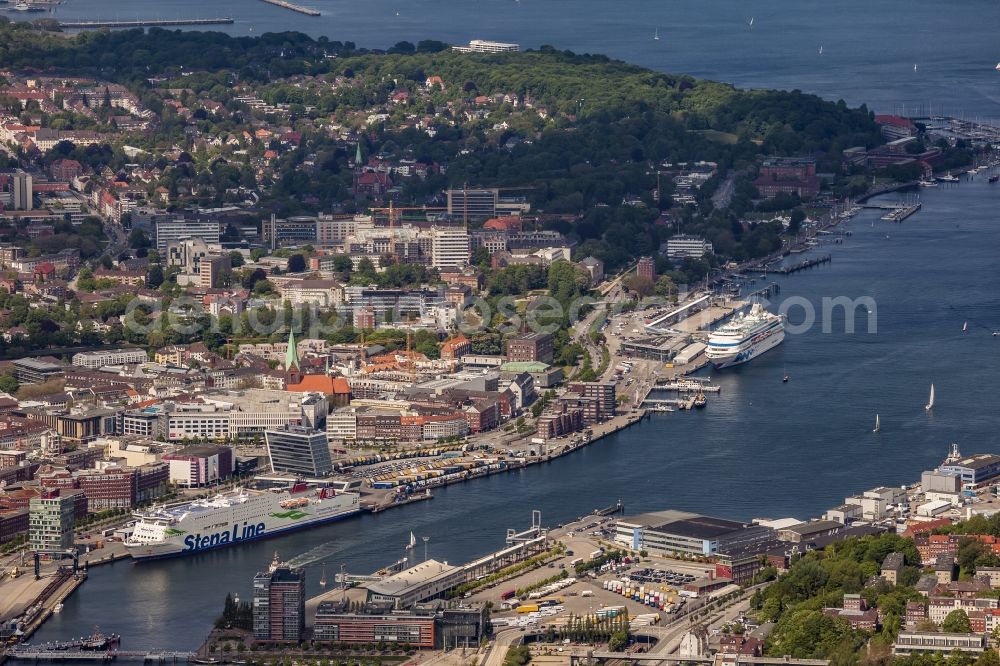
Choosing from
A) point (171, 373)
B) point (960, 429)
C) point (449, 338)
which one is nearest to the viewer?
point (960, 429)

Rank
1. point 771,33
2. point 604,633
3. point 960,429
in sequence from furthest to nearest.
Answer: point 771,33 < point 960,429 < point 604,633

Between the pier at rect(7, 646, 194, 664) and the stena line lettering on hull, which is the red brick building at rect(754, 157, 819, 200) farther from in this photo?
the pier at rect(7, 646, 194, 664)

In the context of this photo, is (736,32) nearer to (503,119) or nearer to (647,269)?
(503,119)

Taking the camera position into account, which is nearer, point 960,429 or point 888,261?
point 960,429

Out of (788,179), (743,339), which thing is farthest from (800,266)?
(788,179)

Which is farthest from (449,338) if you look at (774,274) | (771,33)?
(771,33)

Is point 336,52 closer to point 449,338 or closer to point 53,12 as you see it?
point 53,12

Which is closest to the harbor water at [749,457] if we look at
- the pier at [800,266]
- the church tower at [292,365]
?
the pier at [800,266]

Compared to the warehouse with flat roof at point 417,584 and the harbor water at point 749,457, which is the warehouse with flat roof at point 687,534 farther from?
the warehouse with flat roof at point 417,584
